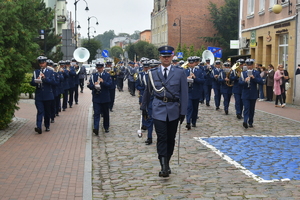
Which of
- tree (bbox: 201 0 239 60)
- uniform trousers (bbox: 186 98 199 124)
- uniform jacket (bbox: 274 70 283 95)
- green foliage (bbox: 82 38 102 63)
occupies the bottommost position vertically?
uniform trousers (bbox: 186 98 199 124)

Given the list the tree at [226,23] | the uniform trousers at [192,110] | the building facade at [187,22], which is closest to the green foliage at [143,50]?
the building facade at [187,22]

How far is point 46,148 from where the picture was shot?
34.1ft

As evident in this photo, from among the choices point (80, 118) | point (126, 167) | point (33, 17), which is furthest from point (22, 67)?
point (126, 167)

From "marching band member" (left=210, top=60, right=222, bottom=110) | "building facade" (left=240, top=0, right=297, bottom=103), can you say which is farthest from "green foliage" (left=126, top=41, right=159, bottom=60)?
Answer: "marching band member" (left=210, top=60, right=222, bottom=110)

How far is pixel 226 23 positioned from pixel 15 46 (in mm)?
66935

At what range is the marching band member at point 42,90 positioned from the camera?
1241cm

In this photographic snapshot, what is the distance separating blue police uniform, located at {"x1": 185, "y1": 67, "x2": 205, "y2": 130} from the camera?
13523 millimetres

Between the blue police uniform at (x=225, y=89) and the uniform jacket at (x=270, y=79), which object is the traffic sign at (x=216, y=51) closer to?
the uniform jacket at (x=270, y=79)

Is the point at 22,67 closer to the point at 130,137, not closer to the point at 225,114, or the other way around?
the point at 130,137

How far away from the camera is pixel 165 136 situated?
764 centimetres

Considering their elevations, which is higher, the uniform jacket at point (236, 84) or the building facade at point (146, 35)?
the building facade at point (146, 35)

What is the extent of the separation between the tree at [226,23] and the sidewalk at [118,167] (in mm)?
62155

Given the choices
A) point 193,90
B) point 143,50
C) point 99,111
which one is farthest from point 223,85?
point 143,50

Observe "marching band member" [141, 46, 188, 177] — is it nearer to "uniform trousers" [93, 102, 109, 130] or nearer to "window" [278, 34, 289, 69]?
"uniform trousers" [93, 102, 109, 130]
